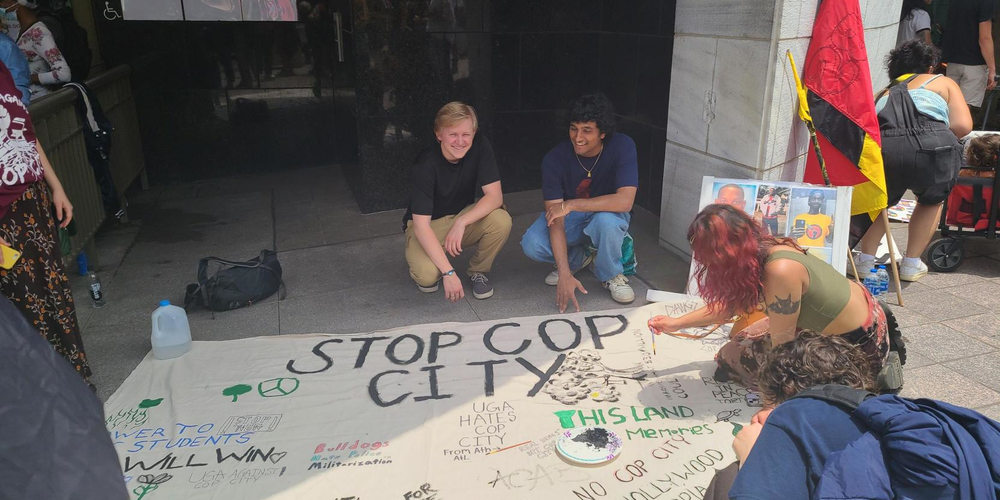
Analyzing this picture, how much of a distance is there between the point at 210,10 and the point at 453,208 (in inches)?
145

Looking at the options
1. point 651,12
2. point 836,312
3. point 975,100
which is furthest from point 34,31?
point 975,100

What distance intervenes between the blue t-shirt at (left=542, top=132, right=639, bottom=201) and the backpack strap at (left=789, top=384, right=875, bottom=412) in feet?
7.98

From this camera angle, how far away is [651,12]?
5.22 meters

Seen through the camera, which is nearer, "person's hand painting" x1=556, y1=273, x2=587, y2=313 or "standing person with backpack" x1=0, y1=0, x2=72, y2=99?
"person's hand painting" x1=556, y1=273, x2=587, y2=313

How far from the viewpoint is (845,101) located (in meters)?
3.85

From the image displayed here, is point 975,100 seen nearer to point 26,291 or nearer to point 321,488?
point 321,488

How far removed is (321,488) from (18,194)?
1581 millimetres

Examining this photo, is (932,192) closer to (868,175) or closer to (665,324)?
(868,175)

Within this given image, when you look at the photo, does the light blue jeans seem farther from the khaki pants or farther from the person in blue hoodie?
the person in blue hoodie

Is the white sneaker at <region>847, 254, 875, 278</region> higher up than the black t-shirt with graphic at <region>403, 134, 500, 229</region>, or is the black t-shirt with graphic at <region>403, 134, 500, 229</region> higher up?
the black t-shirt with graphic at <region>403, 134, 500, 229</region>

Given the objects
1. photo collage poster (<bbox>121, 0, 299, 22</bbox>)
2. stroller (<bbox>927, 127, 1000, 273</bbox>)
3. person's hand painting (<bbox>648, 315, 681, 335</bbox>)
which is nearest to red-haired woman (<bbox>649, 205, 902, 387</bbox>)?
person's hand painting (<bbox>648, 315, 681, 335</bbox>)

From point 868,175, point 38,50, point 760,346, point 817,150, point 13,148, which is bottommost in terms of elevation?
point 760,346

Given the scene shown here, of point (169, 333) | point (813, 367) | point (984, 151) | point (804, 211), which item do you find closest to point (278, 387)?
point (169, 333)

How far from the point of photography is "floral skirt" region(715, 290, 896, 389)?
2.68 m
